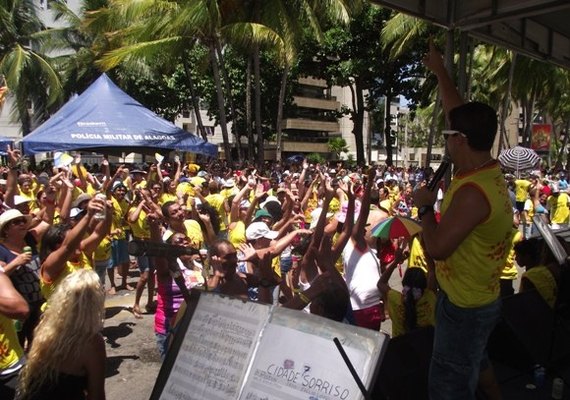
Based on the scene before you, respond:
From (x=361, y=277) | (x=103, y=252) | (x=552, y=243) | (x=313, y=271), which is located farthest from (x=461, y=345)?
(x=103, y=252)

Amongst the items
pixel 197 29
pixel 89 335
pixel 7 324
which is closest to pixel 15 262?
pixel 7 324

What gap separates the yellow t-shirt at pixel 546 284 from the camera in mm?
4793

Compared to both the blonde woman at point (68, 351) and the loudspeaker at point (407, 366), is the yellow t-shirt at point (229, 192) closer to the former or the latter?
the loudspeaker at point (407, 366)

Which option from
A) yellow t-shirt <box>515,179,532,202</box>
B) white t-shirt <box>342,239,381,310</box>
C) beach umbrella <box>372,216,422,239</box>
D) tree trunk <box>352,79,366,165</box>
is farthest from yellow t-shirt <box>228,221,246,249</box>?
tree trunk <box>352,79,366,165</box>

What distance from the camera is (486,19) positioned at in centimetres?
425

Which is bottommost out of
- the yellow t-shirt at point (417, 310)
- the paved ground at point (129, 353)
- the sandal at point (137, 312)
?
the paved ground at point (129, 353)

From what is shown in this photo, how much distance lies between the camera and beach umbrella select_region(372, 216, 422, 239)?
3.83 m

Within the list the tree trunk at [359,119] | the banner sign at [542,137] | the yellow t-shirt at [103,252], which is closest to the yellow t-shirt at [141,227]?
the yellow t-shirt at [103,252]

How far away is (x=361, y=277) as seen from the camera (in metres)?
4.34

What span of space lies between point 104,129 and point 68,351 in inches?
456

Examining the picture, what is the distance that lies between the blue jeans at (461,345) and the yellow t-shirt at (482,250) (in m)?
0.05

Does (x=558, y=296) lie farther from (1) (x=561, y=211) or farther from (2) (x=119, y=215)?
(1) (x=561, y=211)

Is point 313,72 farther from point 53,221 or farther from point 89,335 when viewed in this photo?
point 89,335

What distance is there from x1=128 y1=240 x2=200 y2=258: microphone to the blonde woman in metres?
0.49
